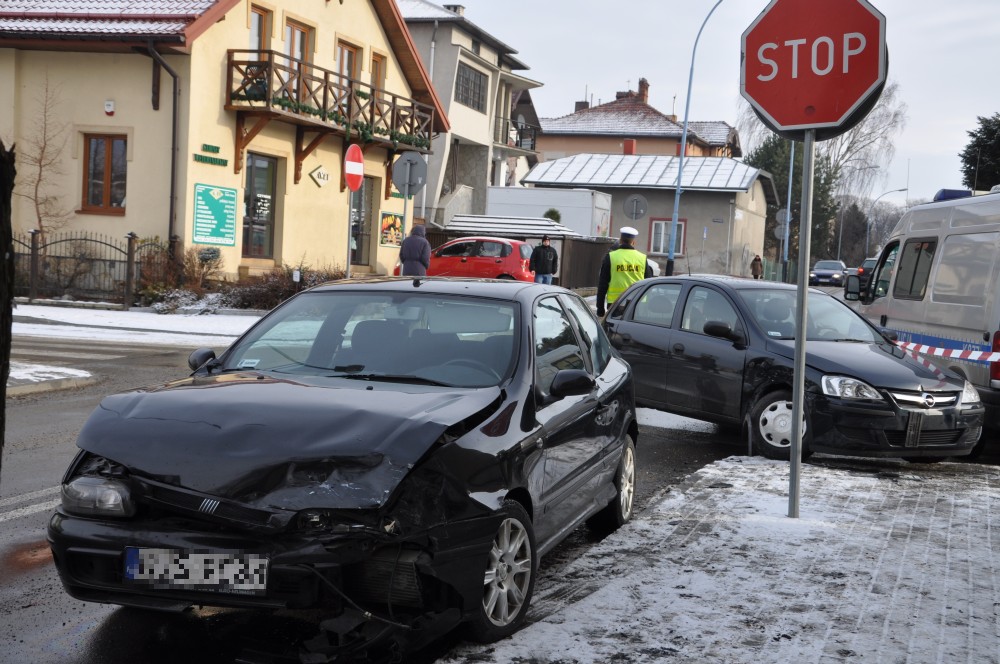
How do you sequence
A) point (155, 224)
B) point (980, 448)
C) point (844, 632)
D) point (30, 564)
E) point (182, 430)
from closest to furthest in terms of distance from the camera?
point (182, 430) → point (844, 632) → point (30, 564) → point (980, 448) → point (155, 224)

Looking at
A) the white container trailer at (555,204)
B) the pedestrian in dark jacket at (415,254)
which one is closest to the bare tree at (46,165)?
the pedestrian in dark jacket at (415,254)

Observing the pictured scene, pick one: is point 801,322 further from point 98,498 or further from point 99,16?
point 99,16

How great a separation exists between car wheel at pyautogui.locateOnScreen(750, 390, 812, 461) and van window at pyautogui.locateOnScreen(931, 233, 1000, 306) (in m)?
2.94

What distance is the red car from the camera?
29.2m

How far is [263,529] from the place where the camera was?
12.2 feet

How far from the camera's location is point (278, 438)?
4.01 m

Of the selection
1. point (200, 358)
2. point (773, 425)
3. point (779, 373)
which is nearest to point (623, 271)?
point (779, 373)

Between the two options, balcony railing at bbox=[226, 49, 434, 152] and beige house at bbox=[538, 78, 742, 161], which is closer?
balcony railing at bbox=[226, 49, 434, 152]

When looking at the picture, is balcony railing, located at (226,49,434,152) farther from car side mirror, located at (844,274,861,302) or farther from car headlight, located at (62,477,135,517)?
car headlight, located at (62,477,135,517)

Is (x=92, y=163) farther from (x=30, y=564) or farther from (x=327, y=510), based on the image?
(x=327, y=510)

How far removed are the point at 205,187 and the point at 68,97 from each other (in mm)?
3725

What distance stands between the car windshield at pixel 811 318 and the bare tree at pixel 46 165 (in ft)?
62.7

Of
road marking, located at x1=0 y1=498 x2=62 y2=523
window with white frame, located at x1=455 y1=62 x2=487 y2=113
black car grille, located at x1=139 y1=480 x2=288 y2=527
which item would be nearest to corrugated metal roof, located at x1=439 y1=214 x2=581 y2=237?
window with white frame, located at x1=455 y1=62 x2=487 y2=113

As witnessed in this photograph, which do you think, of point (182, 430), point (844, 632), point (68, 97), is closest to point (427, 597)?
point (182, 430)
